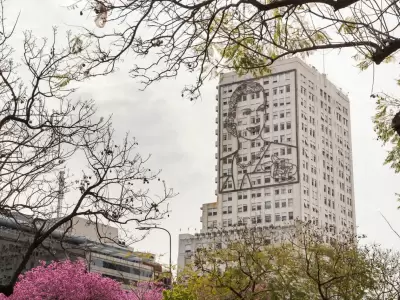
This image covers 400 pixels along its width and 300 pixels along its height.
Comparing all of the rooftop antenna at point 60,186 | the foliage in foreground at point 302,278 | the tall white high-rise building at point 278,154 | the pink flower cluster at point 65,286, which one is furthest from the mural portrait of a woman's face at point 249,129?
the rooftop antenna at point 60,186

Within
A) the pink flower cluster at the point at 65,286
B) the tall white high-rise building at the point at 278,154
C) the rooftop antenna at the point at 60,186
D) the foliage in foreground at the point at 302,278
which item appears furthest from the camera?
the tall white high-rise building at the point at 278,154

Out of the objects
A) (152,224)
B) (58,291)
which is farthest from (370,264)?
(58,291)

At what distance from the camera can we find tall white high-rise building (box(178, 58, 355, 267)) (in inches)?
3922

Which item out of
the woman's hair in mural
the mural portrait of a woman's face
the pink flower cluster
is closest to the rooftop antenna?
the pink flower cluster

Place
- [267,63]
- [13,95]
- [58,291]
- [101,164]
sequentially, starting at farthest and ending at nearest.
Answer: [58,291], [101,164], [13,95], [267,63]

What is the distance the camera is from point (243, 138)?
104 m

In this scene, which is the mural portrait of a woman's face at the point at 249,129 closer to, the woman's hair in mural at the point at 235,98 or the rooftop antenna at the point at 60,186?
the woman's hair in mural at the point at 235,98

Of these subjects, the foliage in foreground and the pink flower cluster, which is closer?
the foliage in foreground

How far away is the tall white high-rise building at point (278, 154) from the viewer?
327ft

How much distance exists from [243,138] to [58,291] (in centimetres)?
6566

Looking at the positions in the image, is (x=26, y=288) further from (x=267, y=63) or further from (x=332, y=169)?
(x=332, y=169)

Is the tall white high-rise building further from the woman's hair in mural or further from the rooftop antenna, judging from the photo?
the rooftop antenna

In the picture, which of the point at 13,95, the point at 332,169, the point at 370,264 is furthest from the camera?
the point at 332,169

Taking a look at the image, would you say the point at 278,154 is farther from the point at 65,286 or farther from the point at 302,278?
the point at 302,278
